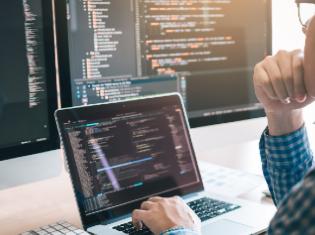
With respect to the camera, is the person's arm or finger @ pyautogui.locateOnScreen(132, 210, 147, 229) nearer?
the person's arm

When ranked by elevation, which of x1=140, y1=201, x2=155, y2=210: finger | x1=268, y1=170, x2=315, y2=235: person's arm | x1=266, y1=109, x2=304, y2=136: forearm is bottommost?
x1=140, y1=201, x2=155, y2=210: finger

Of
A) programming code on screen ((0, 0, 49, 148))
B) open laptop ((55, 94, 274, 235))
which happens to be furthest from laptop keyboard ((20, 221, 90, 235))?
programming code on screen ((0, 0, 49, 148))

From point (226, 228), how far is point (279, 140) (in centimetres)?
21

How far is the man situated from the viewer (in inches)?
35.2

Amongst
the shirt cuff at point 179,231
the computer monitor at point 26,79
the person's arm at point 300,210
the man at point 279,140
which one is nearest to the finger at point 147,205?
the man at point 279,140

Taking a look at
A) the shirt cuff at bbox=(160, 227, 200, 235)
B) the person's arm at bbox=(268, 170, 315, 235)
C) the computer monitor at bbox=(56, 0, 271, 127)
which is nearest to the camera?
the person's arm at bbox=(268, 170, 315, 235)

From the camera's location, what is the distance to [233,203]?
108 cm

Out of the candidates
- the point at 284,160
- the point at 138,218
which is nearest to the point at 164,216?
the point at 138,218

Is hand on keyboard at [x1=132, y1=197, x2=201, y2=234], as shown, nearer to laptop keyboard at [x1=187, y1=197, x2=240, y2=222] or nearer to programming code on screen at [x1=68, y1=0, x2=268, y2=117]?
laptop keyboard at [x1=187, y1=197, x2=240, y2=222]

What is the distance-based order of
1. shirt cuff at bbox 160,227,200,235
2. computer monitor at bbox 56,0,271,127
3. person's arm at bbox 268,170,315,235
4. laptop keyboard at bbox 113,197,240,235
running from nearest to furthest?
person's arm at bbox 268,170,315,235, shirt cuff at bbox 160,227,200,235, laptop keyboard at bbox 113,197,240,235, computer monitor at bbox 56,0,271,127

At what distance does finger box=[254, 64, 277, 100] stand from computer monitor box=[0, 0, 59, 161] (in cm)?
40

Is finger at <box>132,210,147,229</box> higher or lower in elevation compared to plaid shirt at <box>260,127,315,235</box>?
lower

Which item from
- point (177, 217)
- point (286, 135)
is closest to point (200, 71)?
point (286, 135)

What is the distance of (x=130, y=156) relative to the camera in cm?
105
